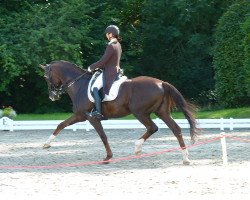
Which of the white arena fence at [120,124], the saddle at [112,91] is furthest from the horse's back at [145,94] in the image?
the white arena fence at [120,124]

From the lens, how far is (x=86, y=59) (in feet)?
107

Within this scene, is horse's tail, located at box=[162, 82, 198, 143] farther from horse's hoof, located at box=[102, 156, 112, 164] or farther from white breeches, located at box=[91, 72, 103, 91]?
horse's hoof, located at box=[102, 156, 112, 164]

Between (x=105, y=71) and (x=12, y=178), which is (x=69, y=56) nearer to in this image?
(x=105, y=71)

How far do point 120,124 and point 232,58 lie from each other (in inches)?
271

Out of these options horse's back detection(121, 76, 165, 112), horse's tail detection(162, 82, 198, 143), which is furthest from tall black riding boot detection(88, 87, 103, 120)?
horse's tail detection(162, 82, 198, 143)

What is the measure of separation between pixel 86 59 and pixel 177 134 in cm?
1934

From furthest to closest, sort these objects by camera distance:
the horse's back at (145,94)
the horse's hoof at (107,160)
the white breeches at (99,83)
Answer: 1. the white breeches at (99,83)
2. the horse's back at (145,94)
3. the horse's hoof at (107,160)

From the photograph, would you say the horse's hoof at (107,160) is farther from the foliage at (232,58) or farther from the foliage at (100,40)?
the foliage at (100,40)

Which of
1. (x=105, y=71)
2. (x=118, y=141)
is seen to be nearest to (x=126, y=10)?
(x=118, y=141)

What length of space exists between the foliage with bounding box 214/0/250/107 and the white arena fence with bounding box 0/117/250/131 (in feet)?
16.7

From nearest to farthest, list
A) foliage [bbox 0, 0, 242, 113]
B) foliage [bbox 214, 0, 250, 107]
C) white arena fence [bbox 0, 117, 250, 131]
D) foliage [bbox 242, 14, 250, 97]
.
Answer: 1. white arena fence [bbox 0, 117, 250, 131]
2. foliage [bbox 242, 14, 250, 97]
3. foliage [bbox 214, 0, 250, 107]
4. foliage [bbox 0, 0, 242, 113]

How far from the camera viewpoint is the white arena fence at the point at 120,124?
22.5 m

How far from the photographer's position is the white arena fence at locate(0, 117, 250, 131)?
22453 mm

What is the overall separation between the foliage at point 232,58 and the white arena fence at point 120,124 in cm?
509
